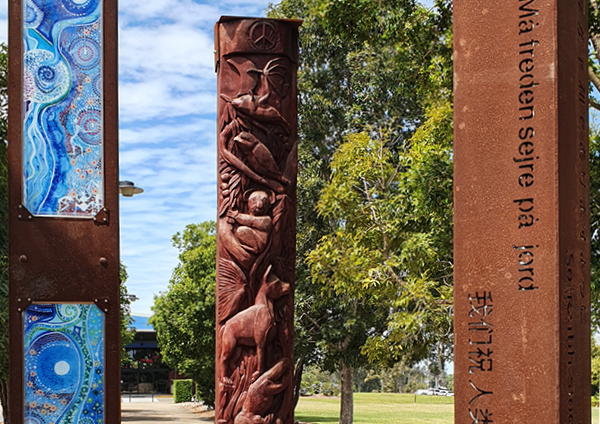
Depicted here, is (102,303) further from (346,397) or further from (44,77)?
(346,397)

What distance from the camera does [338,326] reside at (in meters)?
19.2

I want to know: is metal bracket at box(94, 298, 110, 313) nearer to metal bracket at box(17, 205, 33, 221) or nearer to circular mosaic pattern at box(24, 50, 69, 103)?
metal bracket at box(17, 205, 33, 221)

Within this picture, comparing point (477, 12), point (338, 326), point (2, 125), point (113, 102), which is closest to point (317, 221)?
point (338, 326)

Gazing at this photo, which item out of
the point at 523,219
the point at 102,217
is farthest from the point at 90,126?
the point at 523,219

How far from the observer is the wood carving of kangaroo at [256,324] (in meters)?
7.07

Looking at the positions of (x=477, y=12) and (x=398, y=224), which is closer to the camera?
(x=477, y=12)

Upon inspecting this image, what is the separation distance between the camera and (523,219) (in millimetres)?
4754

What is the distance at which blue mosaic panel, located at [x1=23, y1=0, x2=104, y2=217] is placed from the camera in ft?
22.3

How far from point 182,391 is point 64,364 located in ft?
109

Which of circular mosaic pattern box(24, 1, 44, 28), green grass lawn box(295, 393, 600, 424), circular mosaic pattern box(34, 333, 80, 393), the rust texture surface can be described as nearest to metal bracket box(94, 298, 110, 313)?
circular mosaic pattern box(34, 333, 80, 393)

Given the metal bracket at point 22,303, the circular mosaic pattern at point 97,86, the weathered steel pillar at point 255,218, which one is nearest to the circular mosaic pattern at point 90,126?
the circular mosaic pattern at point 97,86

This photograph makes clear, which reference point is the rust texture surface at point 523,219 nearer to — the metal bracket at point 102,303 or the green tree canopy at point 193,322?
the metal bracket at point 102,303

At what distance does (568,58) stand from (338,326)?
584 inches

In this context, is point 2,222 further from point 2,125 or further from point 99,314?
point 99,314
